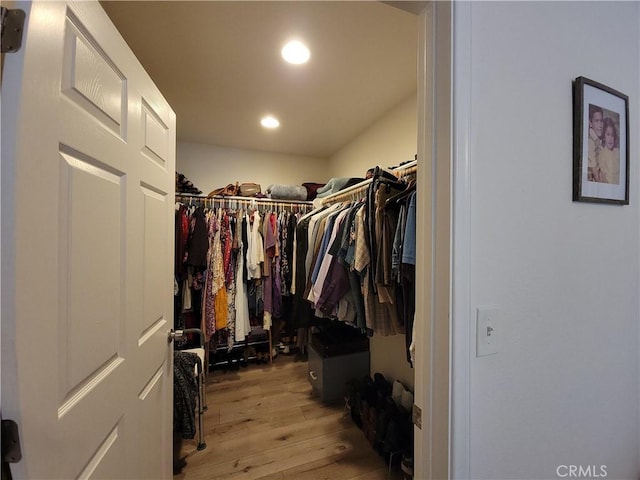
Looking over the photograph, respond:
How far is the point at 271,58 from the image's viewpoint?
1476mm

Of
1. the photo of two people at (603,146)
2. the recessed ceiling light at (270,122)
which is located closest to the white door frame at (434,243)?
the photo of two people at (603,146)

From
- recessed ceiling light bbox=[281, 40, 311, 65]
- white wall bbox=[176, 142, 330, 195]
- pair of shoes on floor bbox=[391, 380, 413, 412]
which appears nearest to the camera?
recessed ceiling light bbox=[281, 40, 311, 65]

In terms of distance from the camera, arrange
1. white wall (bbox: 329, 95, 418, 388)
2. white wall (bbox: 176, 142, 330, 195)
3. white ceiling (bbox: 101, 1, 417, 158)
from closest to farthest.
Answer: white ceiling (bbox: 101, 1, 417, 158), white wall (bbox: 329, 95, 418, 388), white wall (bbox: 176, 142, 330, 195)

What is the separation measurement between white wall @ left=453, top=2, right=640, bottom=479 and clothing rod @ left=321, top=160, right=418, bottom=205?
1.91ft

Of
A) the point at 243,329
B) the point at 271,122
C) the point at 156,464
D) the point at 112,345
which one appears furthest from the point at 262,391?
the point at 271,122

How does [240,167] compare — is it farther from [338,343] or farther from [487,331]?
[487,331]

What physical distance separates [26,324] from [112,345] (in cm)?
31

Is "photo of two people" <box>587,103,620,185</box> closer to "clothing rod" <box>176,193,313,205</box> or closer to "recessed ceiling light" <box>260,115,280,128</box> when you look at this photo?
"recessed ceiling light" <box>260,115,280,128</box>

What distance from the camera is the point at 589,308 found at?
30.7 inches

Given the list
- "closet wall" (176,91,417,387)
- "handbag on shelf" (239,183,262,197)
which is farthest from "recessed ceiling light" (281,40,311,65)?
"handbag on shelf" (239,183,262,197)

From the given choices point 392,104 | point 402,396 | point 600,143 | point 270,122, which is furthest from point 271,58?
point 402,396

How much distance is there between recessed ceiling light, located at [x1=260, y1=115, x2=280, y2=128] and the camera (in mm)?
2221

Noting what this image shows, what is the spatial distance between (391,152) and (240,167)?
5.95ft

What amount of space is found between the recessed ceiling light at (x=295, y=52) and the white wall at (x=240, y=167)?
5.49 ft
